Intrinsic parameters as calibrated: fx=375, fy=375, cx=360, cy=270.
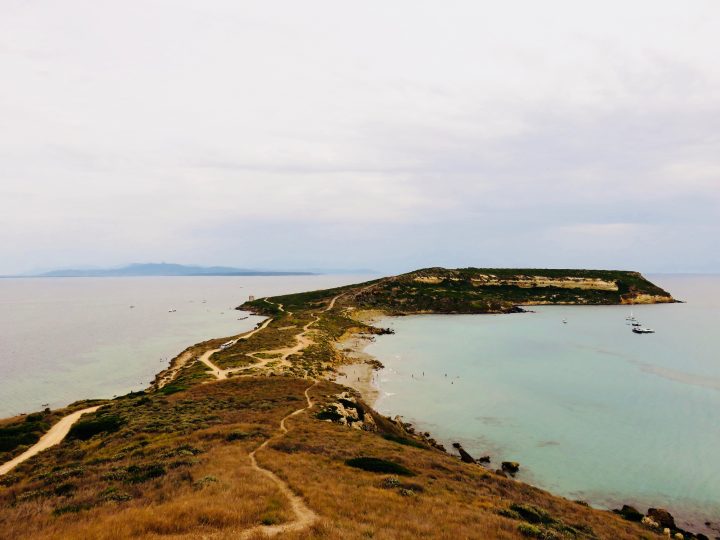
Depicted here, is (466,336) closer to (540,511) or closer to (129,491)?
(540,511)

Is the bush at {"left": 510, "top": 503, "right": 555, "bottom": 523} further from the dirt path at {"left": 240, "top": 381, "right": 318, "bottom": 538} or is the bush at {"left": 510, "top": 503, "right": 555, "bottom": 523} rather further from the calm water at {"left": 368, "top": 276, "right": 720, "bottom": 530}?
the calm water at {"left": 368, "top": 276, "right": 720, "bottom": 530}

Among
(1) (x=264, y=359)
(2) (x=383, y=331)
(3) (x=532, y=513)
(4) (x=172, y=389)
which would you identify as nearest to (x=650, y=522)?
(3) (x=532, y=513)

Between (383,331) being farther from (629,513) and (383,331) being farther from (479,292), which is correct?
(479,292)

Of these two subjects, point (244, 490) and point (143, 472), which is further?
point (143, 472)

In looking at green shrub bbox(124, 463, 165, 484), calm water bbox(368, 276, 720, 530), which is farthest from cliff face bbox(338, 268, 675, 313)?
green shrub bbox(124, 463, 165, 484)

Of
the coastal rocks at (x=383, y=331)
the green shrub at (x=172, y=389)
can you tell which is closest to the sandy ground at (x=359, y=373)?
the coastal rocks at (x=383, y=331)

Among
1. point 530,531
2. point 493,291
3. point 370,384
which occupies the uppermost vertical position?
point 493,291

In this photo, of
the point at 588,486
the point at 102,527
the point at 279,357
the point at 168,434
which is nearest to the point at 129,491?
the point at 102,527

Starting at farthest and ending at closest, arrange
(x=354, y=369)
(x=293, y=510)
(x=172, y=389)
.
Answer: (x=354, y=369) < (x=172, y=389) < (x=293, y=510)
